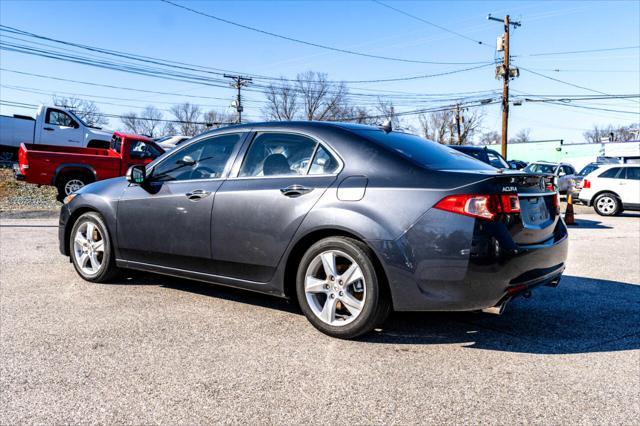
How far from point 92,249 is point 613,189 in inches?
635

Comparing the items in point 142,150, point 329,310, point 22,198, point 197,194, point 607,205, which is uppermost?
point 142,150

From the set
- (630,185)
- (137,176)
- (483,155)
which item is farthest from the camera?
(630,185)

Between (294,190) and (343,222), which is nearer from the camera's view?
(343,222)

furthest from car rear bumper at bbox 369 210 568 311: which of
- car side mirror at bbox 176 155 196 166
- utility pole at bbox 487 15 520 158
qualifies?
utility pole at bbox 487 15 520 158

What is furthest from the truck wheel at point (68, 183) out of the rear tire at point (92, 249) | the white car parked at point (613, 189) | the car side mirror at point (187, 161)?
the white car parked at point (613, 189)

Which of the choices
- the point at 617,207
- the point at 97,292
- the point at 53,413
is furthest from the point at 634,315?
the point at 617,207

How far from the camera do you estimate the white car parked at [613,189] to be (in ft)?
53.3

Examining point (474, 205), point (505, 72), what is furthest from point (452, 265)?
point (505, 72)

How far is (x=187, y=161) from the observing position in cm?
492

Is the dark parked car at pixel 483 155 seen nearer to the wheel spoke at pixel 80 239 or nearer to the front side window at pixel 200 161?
the front side window at pixel 200 161

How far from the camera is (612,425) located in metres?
2.60

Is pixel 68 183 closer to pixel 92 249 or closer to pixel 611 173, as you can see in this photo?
pixel 92 249

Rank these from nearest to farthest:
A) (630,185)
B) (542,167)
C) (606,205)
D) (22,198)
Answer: (22,198) < (630,185) < (606,205) < (542,167)

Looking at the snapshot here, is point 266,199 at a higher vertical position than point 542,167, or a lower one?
lower
